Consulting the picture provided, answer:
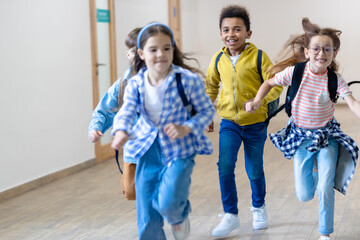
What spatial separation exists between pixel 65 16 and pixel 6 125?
4.80ft

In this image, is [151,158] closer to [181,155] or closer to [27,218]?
[181,155]

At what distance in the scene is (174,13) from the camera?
389 inches

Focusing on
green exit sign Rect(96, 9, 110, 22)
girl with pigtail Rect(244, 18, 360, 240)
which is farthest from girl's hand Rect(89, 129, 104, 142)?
green exit sign Rect(96, 9, 110, 22)

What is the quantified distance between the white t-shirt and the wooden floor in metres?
1.31

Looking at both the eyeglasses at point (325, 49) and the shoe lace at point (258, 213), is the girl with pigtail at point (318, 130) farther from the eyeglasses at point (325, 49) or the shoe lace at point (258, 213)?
the shoe lace at point (258, 213)

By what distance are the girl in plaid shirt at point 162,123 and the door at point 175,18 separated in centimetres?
700

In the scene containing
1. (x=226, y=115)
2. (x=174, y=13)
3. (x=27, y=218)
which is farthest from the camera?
(x=174, y=13)

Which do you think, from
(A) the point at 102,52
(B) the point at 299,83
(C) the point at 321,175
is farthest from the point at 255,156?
(A) the point at 102,52

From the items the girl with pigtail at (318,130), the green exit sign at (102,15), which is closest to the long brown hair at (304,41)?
the girl with pigtail at (318,130)

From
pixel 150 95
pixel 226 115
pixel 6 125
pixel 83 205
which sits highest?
pixel 150 95

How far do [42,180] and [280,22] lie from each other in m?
7.34

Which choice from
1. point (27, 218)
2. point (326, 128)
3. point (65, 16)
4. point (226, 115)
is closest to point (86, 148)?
point (65, 16)

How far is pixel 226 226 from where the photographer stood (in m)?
3.57

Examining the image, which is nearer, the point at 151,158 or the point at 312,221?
the point at 151,158
